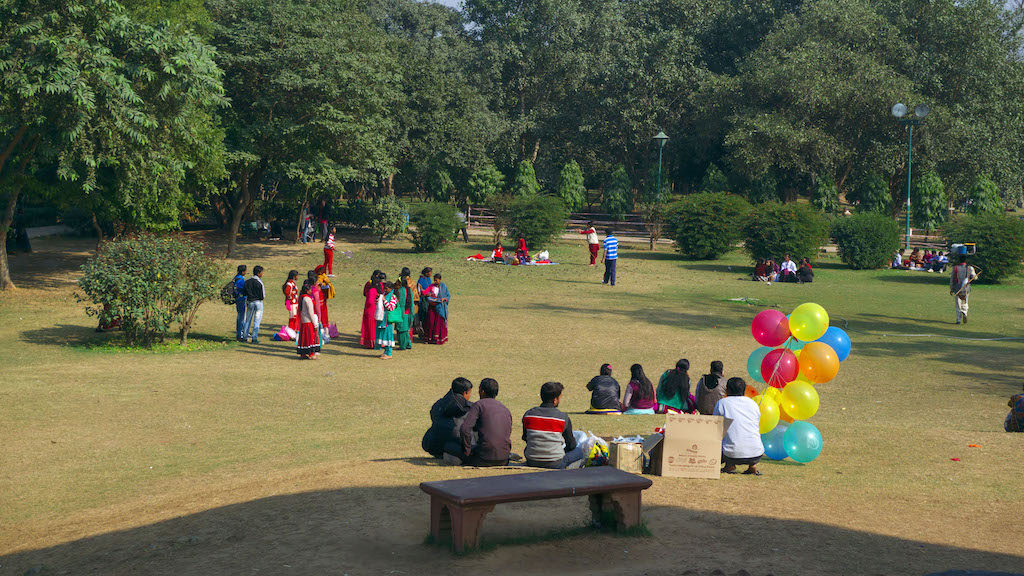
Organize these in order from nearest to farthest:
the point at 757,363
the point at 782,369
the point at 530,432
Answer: the point at 530,432, the point at 782,369, the point at 757,363

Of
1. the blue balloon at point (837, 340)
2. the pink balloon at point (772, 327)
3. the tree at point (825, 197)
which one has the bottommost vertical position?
the blue balloon at point (837, 340)

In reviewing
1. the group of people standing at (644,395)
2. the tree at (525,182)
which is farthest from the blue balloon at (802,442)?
the tree at (525,182)

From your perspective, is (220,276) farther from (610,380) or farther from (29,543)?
(29,543)

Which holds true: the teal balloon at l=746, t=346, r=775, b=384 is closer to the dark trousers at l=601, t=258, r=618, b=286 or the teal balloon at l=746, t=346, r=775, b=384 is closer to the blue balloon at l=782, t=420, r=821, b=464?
the blue balloon at l=782, t=420, r=821, b=464

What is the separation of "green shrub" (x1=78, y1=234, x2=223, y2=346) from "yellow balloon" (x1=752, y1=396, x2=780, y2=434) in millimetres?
11151

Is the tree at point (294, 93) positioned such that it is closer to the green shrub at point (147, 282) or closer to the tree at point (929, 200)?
the green shrub at point (147, 282)

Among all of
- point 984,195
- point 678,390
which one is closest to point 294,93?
point 678,390

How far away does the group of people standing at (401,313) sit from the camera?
16.7m

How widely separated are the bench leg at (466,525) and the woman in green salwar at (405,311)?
10501mm

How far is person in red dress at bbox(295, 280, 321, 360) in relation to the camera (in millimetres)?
15953

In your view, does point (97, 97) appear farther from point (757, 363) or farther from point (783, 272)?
point (783, 272)

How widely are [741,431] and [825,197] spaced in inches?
1623

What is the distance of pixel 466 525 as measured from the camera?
6410 mm

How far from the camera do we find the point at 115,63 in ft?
69.3
